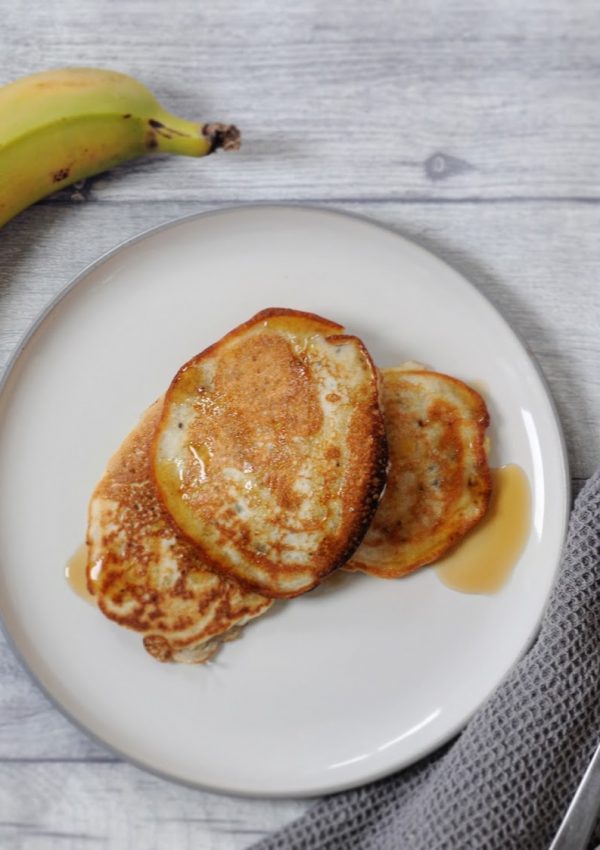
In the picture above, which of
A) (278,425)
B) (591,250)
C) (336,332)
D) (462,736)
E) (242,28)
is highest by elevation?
(242,28)

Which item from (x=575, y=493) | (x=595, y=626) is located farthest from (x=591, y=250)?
(x=595, y=626)

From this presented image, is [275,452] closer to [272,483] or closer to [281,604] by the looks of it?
[272,483]

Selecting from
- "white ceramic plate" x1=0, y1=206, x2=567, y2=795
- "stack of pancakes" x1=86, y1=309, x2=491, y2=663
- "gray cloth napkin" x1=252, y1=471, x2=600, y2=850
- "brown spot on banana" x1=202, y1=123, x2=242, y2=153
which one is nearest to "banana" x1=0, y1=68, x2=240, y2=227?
"brown spot on banana" x1=202, y1=123, x2=242, y2=153

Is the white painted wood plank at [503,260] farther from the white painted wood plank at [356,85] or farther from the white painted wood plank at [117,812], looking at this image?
the white painted wood plank at [117,812]

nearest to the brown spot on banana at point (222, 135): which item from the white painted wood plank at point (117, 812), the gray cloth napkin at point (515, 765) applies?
the gray cloth napkin at point (515, 765)

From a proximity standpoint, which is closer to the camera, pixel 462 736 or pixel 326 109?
pixel 462 736

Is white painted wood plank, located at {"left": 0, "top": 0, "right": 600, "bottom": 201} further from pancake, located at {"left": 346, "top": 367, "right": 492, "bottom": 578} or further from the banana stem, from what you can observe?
pancake, located at {"left": 346, "top": 367, "right": 492, "bottom": 578}

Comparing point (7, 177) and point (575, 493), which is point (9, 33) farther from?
point (575, 493)

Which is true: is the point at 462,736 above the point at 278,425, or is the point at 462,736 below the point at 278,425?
below
